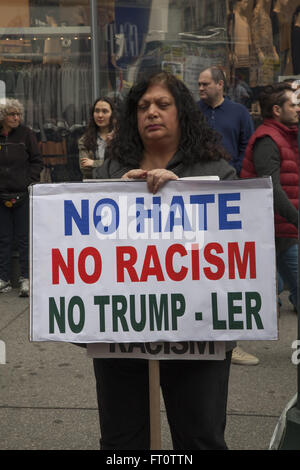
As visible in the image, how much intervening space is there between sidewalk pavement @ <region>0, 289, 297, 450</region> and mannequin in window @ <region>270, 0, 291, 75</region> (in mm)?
4239

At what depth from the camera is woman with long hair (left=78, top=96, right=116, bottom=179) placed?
7.15 m

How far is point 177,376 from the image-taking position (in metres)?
2.74

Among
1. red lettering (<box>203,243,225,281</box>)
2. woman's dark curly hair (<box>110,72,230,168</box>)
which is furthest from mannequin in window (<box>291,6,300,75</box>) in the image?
red lettering (<box>203,243,225,281</box>)

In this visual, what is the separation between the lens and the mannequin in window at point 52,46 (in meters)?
9.32

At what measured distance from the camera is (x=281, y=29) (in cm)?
914

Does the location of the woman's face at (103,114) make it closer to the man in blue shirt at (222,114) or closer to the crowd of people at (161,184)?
the man in blue shirt at (222,114)

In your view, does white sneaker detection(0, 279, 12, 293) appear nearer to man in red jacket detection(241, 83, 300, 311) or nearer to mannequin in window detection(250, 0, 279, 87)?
man in red jacket detection(241, 83, 300, 311)

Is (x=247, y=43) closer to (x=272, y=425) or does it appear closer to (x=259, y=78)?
(x=259, y=78)

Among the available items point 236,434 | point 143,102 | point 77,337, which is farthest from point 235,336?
point 236,434

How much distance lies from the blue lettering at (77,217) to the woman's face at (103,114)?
4.65m

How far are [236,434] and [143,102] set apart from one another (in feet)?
6.83
